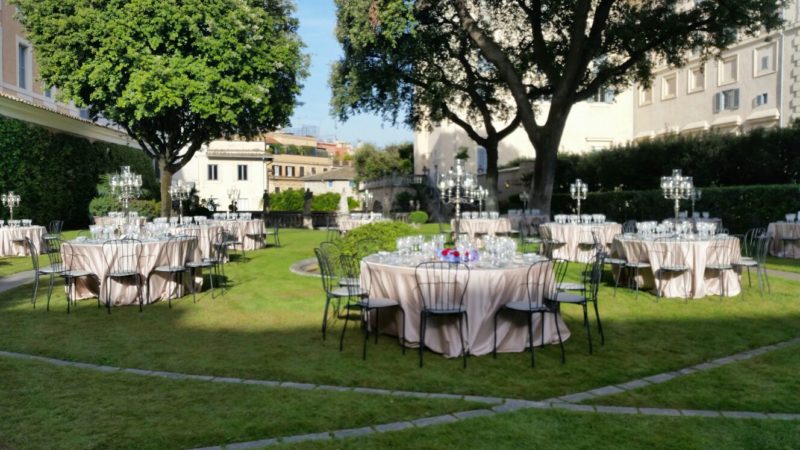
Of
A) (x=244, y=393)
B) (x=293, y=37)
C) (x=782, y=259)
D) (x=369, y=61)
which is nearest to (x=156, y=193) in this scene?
(x=293, y=37)

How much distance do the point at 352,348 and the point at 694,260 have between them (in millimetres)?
6093

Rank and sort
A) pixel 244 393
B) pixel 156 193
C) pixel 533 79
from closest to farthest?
pixel 244 393 < pixel 533 79 < pixel 156 193

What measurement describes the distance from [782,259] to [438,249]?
11928 millimetres

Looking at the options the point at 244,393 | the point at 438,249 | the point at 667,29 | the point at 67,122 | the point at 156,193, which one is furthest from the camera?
the point at 156,193

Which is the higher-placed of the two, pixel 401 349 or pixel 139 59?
pixel 139 59

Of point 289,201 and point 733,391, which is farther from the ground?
point 289,201

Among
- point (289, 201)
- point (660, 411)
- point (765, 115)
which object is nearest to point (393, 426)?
point (660, 411)

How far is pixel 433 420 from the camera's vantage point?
4.73m

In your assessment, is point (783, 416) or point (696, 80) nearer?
point (783, 416)

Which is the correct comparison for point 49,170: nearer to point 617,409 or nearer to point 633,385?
point 633,385

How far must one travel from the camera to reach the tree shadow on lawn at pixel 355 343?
5.95 m

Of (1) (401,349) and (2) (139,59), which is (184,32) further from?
(1) (401,349)

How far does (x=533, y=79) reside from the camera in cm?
2639

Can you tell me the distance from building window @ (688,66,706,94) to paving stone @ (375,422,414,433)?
106 feet
